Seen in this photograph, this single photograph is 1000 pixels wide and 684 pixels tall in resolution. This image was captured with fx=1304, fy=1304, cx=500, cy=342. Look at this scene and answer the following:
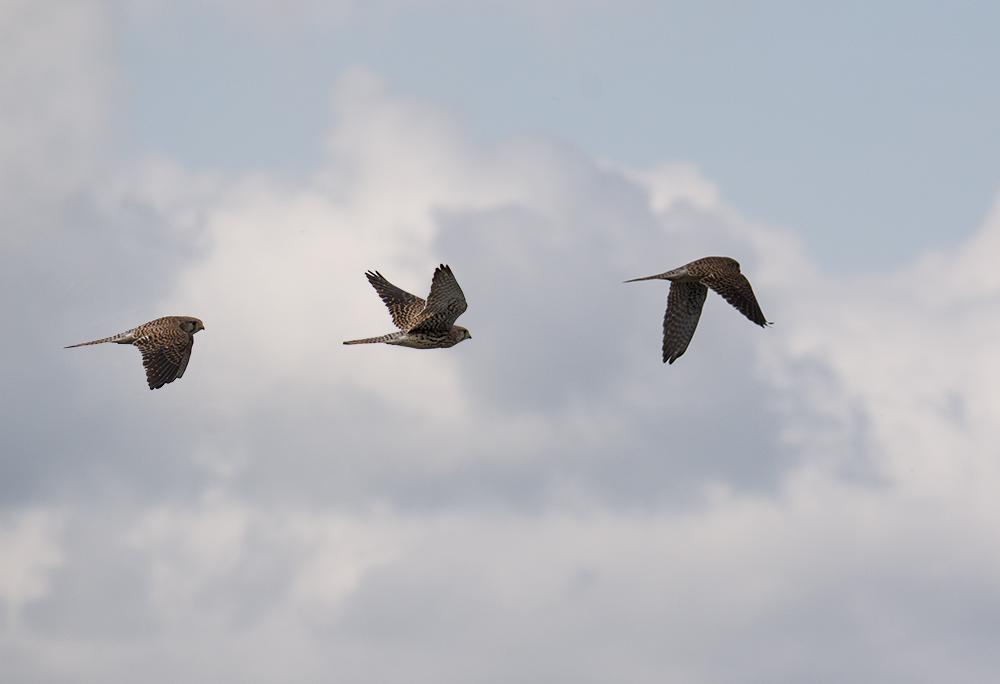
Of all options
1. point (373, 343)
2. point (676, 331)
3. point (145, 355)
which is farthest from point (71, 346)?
point (676, 331)

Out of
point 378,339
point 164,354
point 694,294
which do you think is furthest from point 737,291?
point 164,354

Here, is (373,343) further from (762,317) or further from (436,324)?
(762,317)

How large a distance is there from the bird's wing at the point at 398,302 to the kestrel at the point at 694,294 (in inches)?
224

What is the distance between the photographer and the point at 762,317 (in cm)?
3027

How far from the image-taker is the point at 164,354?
33.2 m

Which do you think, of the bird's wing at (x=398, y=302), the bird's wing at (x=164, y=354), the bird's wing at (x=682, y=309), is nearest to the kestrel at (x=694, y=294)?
the bird's wing at (x=682, y=309)

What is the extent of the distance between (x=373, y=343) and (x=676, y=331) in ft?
26.6

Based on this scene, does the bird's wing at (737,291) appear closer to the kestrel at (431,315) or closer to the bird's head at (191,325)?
the kestrel at (431,315)

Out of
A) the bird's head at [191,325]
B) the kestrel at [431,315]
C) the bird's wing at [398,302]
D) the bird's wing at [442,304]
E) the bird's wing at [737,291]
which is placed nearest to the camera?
the bird's wing at [442,304]

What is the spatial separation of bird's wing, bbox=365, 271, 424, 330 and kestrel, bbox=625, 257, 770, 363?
5.68 meters

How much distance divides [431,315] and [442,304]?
2.19 ft

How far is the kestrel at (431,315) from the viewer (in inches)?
1113

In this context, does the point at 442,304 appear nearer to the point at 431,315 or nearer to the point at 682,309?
the point at 431,315

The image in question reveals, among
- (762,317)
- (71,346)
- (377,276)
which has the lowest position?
(71,346)
